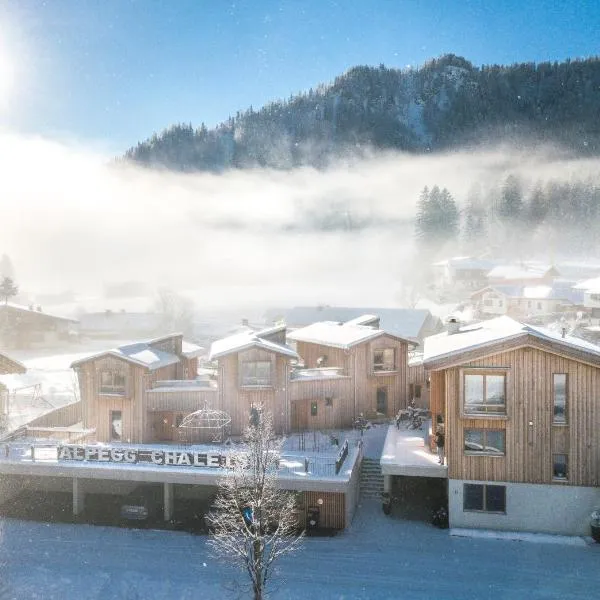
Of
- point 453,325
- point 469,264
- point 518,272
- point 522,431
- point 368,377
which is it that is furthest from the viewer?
Answer: point 469,264

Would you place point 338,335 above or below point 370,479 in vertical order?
above

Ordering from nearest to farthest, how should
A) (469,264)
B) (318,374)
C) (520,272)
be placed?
1. (318,374)
2. (520,272)
3. (469,264)

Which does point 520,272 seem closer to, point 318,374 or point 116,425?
point 318,374

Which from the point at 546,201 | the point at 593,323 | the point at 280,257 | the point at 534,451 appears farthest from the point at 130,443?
the point at 280,257

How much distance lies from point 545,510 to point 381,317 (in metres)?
52.6

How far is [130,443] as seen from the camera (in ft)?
109

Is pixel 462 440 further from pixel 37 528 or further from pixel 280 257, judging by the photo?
pixel 280 257

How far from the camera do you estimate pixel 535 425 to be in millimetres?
25547

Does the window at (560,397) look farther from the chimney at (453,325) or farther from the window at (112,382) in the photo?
the window at (112,382)

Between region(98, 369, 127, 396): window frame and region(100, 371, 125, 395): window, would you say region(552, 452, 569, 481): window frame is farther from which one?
region(100, 371, 125, 395): window

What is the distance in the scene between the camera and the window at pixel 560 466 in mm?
25469

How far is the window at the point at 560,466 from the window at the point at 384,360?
1596cm

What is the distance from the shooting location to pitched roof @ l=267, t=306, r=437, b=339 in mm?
74625

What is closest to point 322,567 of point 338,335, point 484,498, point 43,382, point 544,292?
point 484,498
